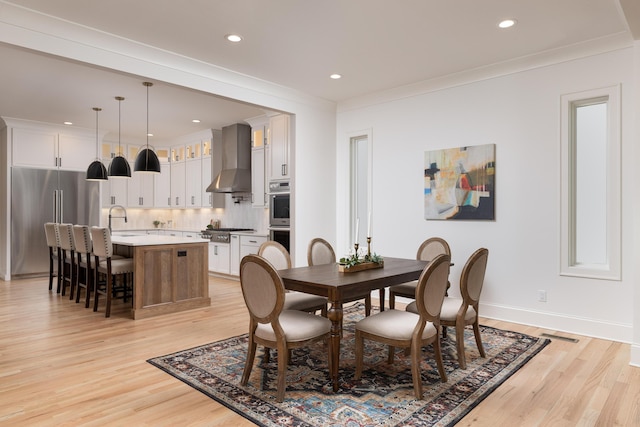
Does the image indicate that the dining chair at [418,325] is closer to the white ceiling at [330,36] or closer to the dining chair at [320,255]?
the dining chair at [320,255]

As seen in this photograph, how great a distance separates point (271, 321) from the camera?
2.57 meters

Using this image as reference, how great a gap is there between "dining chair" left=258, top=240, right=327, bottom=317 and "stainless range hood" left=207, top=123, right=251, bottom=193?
147 inches

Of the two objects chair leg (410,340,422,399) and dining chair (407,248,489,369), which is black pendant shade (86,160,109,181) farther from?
chair leg (410,340,422,399)

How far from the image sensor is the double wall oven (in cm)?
623

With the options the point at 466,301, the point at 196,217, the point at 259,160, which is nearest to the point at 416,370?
the point at 466,301

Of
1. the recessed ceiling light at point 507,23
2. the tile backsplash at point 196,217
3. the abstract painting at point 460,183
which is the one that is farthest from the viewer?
the tile backsplash at point 196,217

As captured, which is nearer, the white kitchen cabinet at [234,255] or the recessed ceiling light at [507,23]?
the recessed ceiling light at [507,23]

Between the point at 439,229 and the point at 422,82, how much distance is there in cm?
180

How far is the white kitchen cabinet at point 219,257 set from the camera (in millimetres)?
7355

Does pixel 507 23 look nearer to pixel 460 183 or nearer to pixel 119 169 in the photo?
pixel 460 183

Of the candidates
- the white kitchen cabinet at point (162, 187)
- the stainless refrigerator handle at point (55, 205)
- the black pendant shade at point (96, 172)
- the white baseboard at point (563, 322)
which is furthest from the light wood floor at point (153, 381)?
the white kitchen cabinet at point (162, 187)

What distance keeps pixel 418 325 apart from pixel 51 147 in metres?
7.79

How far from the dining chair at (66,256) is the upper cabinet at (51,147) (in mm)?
2377

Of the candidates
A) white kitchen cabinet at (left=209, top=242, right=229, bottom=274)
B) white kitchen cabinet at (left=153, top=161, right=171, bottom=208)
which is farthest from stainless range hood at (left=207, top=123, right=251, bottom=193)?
white kitchen cabinet at (left=153, top=161, right=171, bottom=208)
